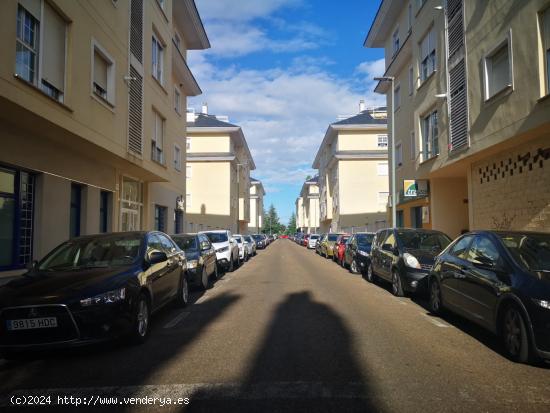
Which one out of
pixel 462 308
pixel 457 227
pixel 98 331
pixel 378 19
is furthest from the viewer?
pixel 378 19

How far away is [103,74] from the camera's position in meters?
13.5

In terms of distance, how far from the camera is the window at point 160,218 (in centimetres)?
2184

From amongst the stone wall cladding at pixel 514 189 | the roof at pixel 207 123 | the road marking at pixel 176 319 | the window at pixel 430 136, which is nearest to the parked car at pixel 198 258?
the road marking at pixel 176 319

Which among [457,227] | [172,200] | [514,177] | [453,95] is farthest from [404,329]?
[172,200]

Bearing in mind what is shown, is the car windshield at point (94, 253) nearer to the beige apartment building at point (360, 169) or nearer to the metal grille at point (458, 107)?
the metal grille at point (458, 107)

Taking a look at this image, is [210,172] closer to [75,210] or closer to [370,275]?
[75,210]

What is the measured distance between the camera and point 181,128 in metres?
25.0

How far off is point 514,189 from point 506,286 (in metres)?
8.34

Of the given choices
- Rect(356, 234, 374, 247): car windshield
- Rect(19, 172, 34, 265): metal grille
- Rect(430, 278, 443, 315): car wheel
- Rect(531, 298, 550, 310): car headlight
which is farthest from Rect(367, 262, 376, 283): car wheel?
Rect(19, 172, 34, 265): metal grille

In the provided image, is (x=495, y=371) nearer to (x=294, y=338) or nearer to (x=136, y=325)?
(x=294, y=338)

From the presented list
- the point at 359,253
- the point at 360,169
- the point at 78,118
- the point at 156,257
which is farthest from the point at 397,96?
the point at 360,169

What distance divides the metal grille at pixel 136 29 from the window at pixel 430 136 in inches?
465

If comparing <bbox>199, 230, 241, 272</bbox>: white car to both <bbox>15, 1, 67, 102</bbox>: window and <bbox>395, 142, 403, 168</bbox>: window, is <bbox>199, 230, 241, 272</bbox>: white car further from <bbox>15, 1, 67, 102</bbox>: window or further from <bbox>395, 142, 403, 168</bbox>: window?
<bbox>395, 142, 403, 168</bbox>: window

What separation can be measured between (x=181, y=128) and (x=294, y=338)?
2035 cm
